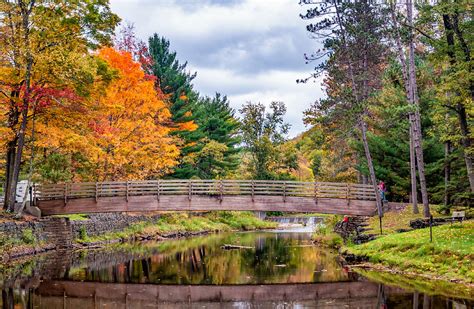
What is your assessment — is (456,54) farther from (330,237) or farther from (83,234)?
(83,234)

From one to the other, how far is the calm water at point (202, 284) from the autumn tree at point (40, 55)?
696cm

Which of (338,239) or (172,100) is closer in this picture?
(338,239)

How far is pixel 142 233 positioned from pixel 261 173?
12567mm

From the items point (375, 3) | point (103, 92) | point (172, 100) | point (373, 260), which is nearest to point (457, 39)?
point (375, 3)

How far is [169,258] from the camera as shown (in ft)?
77.5

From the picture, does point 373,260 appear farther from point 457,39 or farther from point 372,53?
point 372,53

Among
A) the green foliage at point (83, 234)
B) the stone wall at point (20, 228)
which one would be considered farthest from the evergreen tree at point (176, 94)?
the stone wall at point (20, 228)

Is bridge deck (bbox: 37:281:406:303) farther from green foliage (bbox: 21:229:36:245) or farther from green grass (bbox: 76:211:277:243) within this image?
green grass (bbox: 76:211:277:243)

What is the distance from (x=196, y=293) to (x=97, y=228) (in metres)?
17.6

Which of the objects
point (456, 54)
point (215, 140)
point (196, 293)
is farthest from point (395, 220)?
point (215, 140)

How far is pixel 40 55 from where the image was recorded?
22188mm

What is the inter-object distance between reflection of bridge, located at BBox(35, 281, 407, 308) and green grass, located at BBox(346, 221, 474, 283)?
7.60 ft

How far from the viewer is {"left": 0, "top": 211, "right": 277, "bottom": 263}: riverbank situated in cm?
2349

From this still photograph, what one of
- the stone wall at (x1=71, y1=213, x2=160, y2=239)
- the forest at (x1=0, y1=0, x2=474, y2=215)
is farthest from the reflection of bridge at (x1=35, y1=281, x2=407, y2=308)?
the stone wall at (x1=71, y1=213, x2=160, y2=239)
